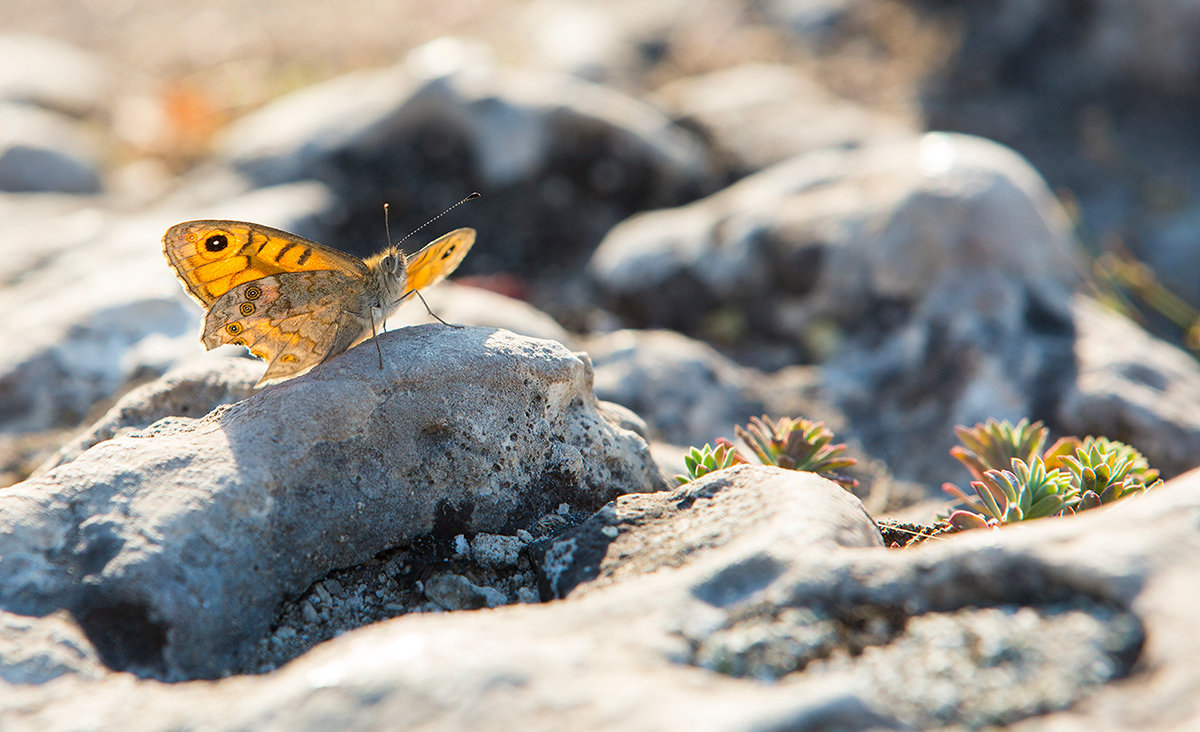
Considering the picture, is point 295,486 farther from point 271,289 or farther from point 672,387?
point 672,387

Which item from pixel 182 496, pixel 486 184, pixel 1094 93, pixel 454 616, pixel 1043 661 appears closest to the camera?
pixel 1043 661

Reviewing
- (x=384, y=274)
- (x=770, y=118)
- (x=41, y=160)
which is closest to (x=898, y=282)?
(x=770, y=118)

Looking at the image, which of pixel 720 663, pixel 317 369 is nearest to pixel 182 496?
pixel 317 369

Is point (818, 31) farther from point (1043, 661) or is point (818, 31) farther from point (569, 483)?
point (1043, 661)

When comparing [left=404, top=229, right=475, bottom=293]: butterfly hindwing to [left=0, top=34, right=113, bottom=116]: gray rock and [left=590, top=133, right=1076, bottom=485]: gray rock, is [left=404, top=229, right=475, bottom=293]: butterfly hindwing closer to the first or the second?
[left=590, top=133, right=1076, bottom=485]: gray rock

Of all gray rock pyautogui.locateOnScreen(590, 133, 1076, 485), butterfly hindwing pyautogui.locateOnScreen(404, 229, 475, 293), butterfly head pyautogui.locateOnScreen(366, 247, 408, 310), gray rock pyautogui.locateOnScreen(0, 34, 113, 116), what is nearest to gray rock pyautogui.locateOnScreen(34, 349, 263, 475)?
butterfly head pyautogui.locateOnScreen(366, 247, 408, 310)

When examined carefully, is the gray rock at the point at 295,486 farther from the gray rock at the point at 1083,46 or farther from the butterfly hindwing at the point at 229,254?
the gray rock at the point at 1083,46

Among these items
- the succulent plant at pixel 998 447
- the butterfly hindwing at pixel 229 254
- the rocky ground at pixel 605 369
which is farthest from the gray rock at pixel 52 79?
the succulent plant at pixel 998 447
